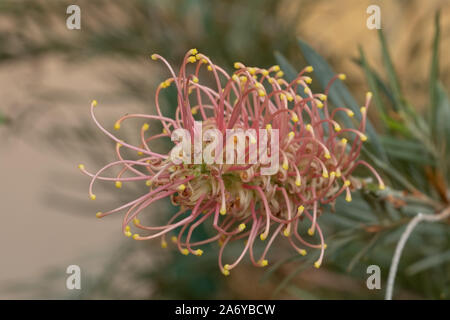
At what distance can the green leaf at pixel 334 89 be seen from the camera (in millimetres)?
323

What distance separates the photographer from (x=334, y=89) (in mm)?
335

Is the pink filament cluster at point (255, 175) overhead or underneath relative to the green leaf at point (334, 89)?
underneath

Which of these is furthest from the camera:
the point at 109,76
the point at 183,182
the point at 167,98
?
the point at 109,76

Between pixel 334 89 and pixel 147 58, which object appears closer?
pixel 334 89

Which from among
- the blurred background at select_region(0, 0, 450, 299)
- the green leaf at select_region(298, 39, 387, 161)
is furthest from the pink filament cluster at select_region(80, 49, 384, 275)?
the blurred background at select_region(0, 0, 450, 299)

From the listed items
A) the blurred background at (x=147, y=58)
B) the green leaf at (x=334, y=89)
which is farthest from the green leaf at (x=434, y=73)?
the blurred background at (x=147, y=58)

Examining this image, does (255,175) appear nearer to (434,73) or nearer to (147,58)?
(434,73)

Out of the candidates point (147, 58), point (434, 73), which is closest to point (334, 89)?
point (434, 73)

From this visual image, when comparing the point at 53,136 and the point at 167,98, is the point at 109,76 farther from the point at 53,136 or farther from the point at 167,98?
the point at 167,98

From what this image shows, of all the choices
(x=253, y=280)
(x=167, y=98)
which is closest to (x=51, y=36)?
(x=167, y=98)

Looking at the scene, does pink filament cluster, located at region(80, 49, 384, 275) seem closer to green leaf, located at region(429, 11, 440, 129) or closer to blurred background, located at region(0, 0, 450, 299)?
green leaf, located at region(429, 11, 440, 129)

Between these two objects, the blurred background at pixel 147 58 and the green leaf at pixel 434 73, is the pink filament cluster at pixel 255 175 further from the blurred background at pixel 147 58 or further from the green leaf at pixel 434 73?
the blurred background at pixel 147 58
